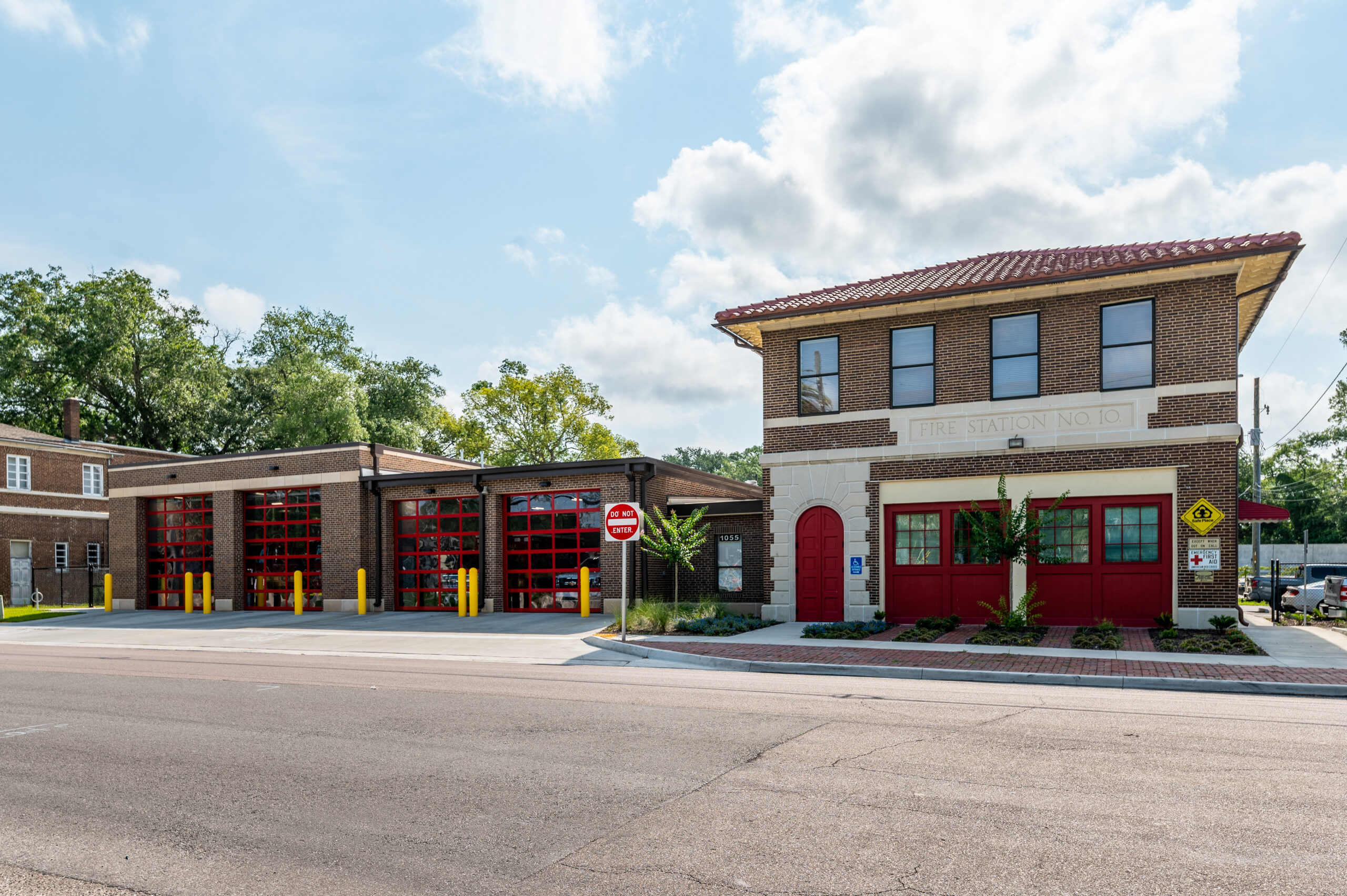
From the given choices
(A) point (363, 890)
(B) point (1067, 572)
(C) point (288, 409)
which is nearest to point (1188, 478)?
(B) point (1067, 572)

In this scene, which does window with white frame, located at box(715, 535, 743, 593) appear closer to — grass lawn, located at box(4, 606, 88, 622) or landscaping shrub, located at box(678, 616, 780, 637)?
landscaping shrub, located at box(678, 616, 780, 637)

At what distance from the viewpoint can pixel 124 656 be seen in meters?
17.2

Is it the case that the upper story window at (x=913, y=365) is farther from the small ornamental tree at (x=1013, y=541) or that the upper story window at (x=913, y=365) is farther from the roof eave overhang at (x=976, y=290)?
the small ornamental tree at (x=1013, y=541)

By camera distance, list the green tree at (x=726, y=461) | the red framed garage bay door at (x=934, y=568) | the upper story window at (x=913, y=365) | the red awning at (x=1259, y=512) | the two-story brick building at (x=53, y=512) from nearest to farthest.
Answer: the red awning at (x=1259, y=512) < the red framed garage bay door at (x=934, y=568) < the upper story window at (x=913, y=365) < the two-story brick building at (x=53, y=512) < the green tree at (x=726, y=461)

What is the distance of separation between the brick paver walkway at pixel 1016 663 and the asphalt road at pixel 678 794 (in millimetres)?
1242

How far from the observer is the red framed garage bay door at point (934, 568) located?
17.7 metres

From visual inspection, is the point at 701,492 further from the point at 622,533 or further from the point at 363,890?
the point at 363,890

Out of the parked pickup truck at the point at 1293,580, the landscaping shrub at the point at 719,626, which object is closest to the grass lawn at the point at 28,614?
the landscaping shrub at the point at 719,626

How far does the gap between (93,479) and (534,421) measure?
20333 mm

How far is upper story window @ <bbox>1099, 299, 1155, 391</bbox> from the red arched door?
6048 millimetres

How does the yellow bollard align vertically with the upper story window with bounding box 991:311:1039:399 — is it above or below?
below

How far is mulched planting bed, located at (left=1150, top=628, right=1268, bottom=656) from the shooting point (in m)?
13.6

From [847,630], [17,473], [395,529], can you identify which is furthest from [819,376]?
[17,473]

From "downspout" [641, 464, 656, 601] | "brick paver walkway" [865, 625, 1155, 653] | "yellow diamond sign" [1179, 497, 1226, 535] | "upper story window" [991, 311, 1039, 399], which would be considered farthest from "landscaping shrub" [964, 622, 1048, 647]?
"downspout" [641, 464, 656, 601]
